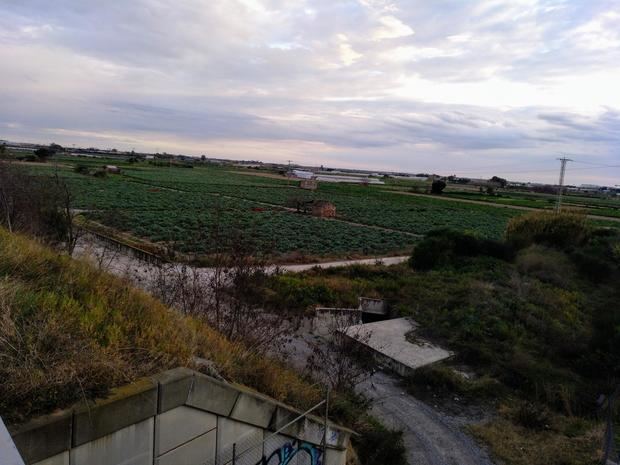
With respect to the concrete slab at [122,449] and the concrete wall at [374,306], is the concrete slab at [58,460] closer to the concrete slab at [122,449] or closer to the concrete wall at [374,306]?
the concrete slab at [122,449]

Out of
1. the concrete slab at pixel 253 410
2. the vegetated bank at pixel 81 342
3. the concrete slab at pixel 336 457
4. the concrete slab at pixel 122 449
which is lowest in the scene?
the concrete slab at pixel 336 457

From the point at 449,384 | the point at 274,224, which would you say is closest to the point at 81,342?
the point at 449,384

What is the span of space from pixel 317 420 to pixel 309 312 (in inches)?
398

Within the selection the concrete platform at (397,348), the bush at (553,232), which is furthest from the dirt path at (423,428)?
the bush at (553,232)

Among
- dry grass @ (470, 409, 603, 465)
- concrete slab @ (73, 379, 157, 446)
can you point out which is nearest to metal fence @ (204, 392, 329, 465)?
concrete slab @ (73, 379, 157, 446)

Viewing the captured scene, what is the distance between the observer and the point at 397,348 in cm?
1399

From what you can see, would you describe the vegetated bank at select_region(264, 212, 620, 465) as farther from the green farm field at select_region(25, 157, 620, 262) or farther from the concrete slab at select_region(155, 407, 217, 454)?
the concrete slab at select_region(155, 407, 217, 454)

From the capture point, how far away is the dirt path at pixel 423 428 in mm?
8969

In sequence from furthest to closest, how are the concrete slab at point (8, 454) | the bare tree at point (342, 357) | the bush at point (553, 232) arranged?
the bush at point (553, 232) → the bare tree at point (342, 357) → the concrete slab at point (8, 454)

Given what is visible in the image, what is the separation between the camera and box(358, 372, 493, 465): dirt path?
353 inches

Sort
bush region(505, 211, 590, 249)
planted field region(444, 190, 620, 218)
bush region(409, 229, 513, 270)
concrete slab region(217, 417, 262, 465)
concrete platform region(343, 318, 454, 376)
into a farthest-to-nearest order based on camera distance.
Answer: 1. planted field region(444, 190, 620, 218)
2. bush region(505, 211, 590, 249)
3. bush region(409, 229, 513, 270)
4. concrete platform region(343, 318, 454, 376)
5. concrete slab region(217, 417, 262, 465)

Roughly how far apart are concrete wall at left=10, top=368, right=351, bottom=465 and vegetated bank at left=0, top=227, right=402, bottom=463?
0.54 ft

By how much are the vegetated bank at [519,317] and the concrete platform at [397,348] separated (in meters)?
0.45

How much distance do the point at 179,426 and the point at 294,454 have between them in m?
2.11
